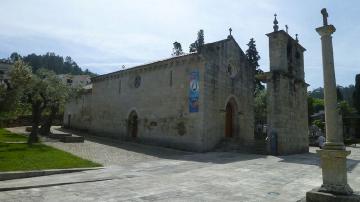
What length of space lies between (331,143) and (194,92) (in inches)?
569

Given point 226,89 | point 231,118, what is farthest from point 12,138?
point 231,118

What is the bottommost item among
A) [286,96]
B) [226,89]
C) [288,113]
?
[288,113]

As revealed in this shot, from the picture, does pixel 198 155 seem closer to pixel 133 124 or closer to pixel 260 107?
pixel 133 124

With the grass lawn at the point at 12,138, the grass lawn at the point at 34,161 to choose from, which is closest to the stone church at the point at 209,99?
the grass lawn at the point at 12,138

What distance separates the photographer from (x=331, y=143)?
707cm

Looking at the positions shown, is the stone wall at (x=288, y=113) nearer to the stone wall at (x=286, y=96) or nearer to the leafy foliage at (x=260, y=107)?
the stone wall at (x=286, y=96)

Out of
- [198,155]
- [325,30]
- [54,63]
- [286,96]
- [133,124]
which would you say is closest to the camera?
[325,30]

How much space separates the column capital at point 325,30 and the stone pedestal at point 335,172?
9.65ft

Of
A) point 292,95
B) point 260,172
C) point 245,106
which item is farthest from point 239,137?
point 260,172

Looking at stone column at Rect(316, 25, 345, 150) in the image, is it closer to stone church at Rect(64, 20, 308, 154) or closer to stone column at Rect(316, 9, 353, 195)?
stone column at Rect(316, 9, 353, 195)

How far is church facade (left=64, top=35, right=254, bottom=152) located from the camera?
21.1 m

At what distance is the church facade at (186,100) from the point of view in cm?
2109

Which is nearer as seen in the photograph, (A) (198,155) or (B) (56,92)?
(A) (198,155)

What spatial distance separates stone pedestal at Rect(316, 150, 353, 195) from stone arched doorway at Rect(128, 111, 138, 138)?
20.2 meters
